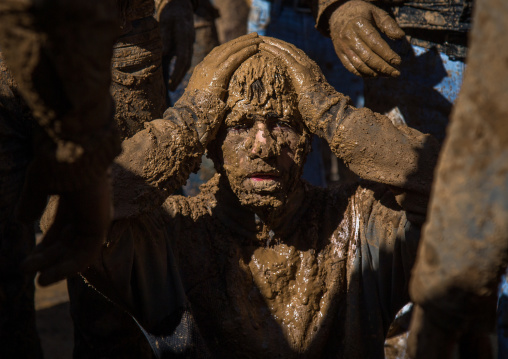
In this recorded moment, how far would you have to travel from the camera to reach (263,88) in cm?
260

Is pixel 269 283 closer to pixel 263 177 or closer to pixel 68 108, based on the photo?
pixel 263 177

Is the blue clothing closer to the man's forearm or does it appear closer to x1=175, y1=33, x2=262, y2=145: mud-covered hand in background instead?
x1=175, y1=33, x2=262, y2=145: mud-covered hand in background

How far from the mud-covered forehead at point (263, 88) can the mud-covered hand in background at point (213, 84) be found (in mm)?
40

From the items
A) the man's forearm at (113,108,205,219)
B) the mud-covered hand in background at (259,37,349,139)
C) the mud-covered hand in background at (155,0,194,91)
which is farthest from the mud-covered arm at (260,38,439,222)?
the mud-covered hand in background at (155,0,194,91)

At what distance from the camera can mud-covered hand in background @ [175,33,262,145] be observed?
8.30ft

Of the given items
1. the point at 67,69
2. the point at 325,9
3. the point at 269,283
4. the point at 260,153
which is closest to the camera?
the point at 67,69

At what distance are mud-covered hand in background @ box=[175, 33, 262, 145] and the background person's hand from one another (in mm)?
850

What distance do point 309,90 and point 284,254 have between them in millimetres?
706

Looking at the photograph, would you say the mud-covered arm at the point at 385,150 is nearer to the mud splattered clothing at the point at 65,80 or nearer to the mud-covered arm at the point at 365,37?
the mud-covered arm at the point at 365,37

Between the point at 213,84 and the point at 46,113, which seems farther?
the point at 213,84

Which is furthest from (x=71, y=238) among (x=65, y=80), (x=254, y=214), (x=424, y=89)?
(x=424, y=89)

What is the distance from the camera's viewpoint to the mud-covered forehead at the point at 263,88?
2.59 metres

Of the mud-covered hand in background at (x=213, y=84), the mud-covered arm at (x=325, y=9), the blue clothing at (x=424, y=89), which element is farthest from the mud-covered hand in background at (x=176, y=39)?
the mud-covered hand in background at (x=213, y=84)

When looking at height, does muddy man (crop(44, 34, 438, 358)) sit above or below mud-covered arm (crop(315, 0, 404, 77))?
below
